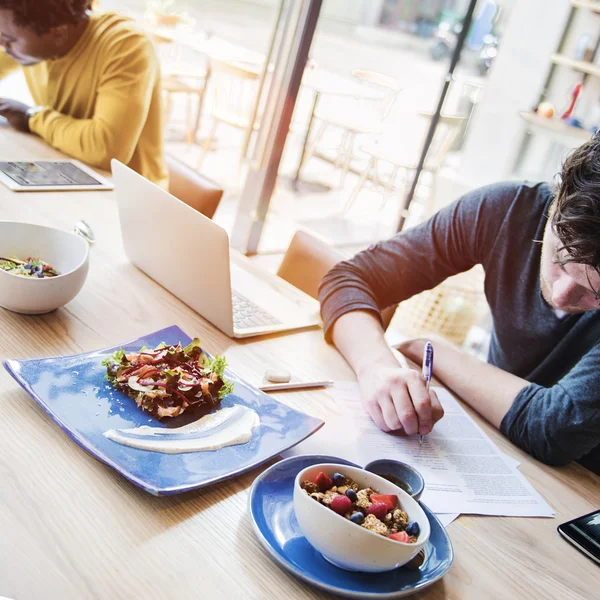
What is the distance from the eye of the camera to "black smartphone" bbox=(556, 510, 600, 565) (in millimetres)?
883

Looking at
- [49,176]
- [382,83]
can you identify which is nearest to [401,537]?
[49,176]

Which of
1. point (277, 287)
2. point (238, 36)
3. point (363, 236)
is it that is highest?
point (238, 36)

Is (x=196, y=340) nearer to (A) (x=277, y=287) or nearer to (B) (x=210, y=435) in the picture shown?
(B) (x=210, y=435)

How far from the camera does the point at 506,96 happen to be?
13.7 ft

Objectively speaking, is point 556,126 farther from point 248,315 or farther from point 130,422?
point 130,422

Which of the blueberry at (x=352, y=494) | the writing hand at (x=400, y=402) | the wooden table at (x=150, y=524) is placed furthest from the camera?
the writing hand at (x=400, y=402)

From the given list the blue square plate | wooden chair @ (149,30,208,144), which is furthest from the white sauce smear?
wooden chair @ (149,30,208,144)

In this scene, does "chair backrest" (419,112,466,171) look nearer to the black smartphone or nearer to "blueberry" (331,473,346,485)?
the black smartphone

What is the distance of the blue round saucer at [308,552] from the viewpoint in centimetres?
68

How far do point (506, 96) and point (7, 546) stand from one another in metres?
4.20

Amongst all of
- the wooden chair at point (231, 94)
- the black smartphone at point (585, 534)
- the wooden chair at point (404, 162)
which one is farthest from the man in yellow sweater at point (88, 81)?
the wooden chair at point (404, 162)

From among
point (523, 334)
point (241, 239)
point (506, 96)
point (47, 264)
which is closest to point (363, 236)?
point (241, 239)

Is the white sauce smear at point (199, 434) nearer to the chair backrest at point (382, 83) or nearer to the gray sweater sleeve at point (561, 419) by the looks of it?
the gray sweater sleeve at point (561, 419)

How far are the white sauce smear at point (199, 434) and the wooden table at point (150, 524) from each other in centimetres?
5
